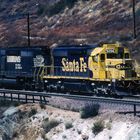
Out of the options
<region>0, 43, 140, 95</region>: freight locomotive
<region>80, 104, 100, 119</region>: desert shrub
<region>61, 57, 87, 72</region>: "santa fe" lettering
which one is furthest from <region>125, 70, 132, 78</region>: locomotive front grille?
<region>80, 104, 100, 119</region>: desert shrub

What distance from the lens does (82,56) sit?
35.0 metres

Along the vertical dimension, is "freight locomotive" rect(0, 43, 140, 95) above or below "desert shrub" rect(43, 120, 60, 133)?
above

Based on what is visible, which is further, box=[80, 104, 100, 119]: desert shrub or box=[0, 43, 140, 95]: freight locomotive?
box=[0, 43, 140, 95]: freight locomotive

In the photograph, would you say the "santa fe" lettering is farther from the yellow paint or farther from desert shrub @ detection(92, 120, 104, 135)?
desert shrub @ detection(92, 120, 104, 135)

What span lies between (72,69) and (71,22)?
1685 inches

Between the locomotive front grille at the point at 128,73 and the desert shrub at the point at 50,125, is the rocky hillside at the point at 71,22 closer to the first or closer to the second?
the locomotive front grille at the point at 128,73

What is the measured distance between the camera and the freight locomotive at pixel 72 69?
3198cm

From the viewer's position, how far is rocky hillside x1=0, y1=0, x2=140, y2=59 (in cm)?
6712

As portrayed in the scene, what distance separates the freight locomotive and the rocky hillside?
18.1m

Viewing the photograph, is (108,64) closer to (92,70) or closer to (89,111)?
(92,70)

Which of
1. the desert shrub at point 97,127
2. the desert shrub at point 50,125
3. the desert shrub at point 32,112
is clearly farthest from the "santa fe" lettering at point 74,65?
the desert shrub at point 97,127

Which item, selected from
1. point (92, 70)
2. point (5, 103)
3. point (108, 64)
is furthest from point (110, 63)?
point (5, 103)

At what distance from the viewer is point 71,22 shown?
256 feet

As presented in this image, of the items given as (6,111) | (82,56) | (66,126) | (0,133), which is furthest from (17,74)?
(66,126)
